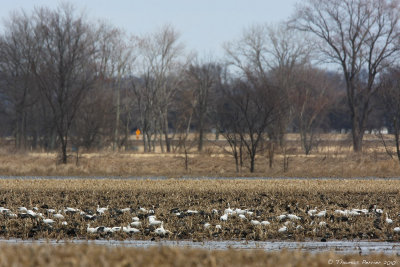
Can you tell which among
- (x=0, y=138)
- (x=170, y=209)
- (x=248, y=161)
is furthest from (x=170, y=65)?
(x=170, y=209)

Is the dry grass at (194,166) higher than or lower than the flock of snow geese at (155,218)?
higher

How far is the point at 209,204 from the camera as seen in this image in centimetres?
1538

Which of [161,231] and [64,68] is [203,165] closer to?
[64,68]

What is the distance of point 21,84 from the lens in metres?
52.2

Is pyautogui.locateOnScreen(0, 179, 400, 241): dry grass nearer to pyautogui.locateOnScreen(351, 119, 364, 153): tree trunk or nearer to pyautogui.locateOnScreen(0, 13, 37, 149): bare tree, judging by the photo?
pyautogui.locateOnScreen(351, 119, 364, 153): tree trunk

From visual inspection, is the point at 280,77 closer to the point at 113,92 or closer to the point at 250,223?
the point at 113,92

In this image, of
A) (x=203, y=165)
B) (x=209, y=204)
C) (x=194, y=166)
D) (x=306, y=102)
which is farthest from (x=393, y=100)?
(x=306, y=102)

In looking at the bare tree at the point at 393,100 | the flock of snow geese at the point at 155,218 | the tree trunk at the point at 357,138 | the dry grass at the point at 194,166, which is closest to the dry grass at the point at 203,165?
the dry grass at the point at 194,166

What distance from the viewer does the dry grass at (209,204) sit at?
11.2 m

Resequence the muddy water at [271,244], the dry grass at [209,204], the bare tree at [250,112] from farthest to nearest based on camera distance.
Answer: the bare tree at [250,112]
the dry grass at [209,204]
the muddy water at [271,244]

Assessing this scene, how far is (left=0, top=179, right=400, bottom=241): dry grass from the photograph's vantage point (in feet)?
36.7

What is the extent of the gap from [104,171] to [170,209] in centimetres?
1501

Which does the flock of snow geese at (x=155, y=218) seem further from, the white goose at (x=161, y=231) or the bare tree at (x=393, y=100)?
the bare tree at (x=393, y=100)

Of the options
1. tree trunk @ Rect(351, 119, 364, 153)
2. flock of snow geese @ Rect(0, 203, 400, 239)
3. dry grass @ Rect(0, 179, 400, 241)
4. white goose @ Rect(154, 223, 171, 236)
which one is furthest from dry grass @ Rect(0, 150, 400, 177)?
white goose @ Rect(154, 223, 171, 236)
